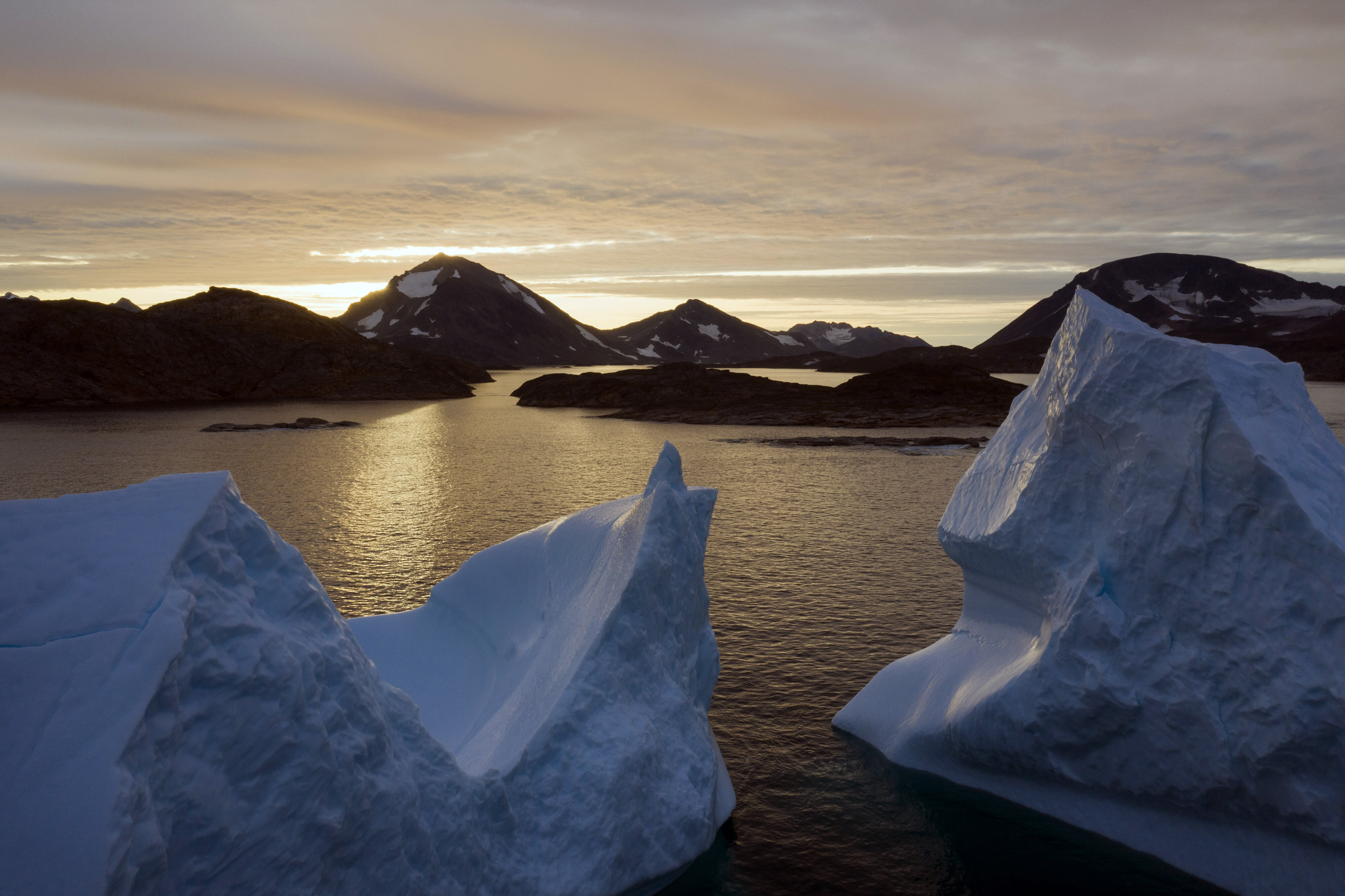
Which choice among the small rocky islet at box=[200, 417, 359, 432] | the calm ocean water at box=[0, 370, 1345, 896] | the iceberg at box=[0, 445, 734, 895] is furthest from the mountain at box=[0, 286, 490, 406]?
the iceberg at box=[0, 445, 734, 895]

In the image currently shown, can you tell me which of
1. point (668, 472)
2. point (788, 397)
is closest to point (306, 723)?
point (668, 472)

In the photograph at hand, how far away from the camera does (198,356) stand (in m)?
106

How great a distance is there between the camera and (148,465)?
43.0m

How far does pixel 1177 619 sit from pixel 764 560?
14.7m

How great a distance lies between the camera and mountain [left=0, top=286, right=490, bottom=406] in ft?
290

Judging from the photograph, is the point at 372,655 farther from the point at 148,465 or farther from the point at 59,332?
the point at 59,332

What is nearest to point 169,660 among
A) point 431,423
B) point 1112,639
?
point 1112,639

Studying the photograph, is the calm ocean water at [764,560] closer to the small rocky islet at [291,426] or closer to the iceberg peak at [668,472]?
the small rocky islet at [291,426]

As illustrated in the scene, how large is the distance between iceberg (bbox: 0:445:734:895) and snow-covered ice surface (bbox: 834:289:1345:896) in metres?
4.02

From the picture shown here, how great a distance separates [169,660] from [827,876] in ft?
23.5

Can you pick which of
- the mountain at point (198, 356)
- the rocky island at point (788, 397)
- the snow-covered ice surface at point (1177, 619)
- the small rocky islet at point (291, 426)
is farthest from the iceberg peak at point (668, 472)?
the mountain at point (198, 356)

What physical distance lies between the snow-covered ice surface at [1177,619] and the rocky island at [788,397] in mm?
52984

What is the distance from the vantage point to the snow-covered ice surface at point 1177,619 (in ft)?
25.4

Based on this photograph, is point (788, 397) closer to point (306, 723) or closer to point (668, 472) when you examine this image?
point (668, 472)
